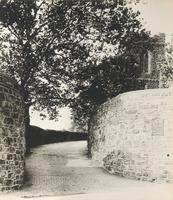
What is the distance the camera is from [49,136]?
1302 cm

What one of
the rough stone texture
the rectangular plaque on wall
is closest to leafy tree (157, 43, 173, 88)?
the rectangular plaque on wall

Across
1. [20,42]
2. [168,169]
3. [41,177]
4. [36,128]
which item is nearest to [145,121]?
[168,169]

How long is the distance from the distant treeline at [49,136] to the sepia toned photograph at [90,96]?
17 cm

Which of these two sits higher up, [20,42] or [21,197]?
[20,42]

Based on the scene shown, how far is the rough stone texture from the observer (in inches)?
254

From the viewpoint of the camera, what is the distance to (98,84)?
400 inches

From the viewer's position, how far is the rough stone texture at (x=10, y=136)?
6.45m

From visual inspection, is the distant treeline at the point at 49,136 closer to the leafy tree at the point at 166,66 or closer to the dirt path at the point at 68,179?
the dirt path at the point at 68,179

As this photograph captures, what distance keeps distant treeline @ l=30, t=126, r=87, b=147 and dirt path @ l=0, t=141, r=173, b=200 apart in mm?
1408

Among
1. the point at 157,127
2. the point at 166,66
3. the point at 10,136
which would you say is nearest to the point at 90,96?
the point at 166,66

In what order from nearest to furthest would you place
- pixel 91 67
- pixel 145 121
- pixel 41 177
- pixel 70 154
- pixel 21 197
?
pixel 21 197, pixel 41 177, pixel 145 121, pixel 91 67, pixel 70 154

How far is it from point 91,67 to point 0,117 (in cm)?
375

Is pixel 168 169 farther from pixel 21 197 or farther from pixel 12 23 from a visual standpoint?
pixel 12 23

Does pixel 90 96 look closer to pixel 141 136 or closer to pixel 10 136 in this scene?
pixel 141 136
